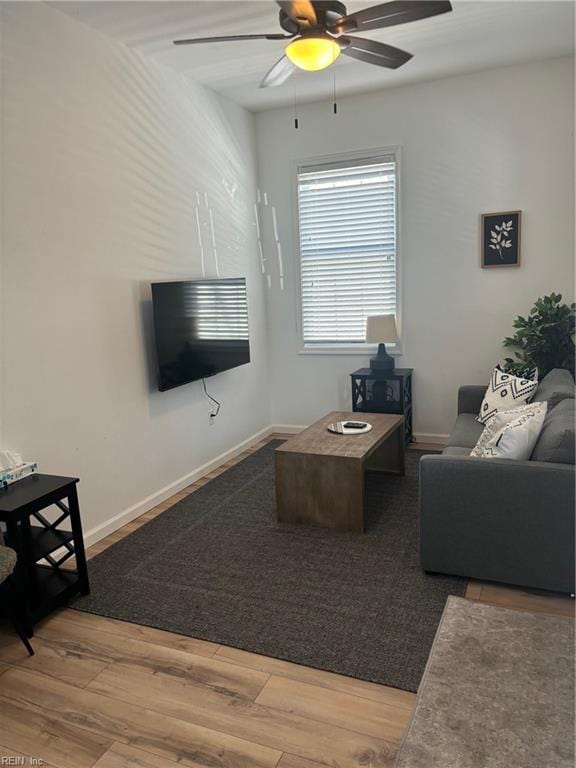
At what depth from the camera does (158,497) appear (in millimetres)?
3871

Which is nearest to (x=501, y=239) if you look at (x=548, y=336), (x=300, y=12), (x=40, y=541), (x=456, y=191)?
(x=456, y=191)

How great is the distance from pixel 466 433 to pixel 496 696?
9.20 ft

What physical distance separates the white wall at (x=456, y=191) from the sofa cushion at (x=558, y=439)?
2123mm

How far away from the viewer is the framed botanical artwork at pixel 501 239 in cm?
446

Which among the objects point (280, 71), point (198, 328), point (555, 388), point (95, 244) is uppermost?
point (280, 71)

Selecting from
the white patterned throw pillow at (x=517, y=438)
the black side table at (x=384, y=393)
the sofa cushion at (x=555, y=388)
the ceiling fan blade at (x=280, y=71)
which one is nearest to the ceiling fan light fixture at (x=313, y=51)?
the ceiling fan blade at (x=280, y=71)

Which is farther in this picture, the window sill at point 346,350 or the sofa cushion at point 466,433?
the window sill at point 346,350

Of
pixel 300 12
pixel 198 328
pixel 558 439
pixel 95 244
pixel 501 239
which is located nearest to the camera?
pixel 300 12

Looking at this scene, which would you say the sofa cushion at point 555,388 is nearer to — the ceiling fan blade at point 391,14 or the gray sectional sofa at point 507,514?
the gray sectional sofa at point 507,514

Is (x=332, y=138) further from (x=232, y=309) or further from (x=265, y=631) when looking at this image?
(x=265, y=631)

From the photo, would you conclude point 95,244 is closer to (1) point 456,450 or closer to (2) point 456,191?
(1) point 456,450

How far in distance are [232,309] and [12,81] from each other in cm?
226

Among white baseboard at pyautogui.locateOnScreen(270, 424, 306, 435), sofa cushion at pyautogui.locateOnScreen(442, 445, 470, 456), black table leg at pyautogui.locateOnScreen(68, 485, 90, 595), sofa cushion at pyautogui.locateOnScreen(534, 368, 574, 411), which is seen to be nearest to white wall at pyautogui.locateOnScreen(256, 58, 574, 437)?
white baseboard at pyautogui.locateOnScreen(270, 424, 306, 435)

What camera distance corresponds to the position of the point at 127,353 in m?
3.53
